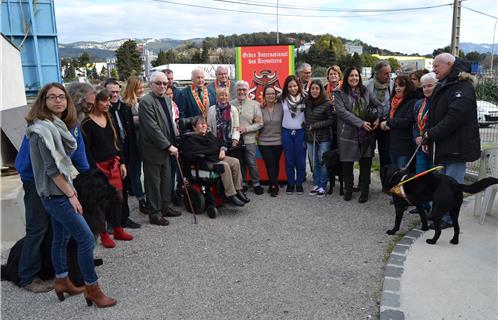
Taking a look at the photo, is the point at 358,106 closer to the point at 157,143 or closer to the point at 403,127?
the point at 403,127

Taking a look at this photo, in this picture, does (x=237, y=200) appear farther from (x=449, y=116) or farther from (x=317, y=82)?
(x=449, y=116)

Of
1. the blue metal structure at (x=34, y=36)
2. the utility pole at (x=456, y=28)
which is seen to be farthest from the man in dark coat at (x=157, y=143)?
the utility pole at (x=456, y=28)

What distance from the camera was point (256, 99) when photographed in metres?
7.20

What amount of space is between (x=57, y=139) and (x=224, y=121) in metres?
3.39

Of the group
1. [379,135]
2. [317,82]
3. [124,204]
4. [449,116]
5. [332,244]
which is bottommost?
[332,244]

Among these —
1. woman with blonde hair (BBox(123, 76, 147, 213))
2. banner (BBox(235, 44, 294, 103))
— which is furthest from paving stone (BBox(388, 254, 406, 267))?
banner (BBox(235, 44, 294, 103))

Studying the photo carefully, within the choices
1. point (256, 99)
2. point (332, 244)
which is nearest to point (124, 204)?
point (332, 244)

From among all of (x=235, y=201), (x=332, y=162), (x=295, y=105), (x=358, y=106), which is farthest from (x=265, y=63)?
(x=235, y=201)

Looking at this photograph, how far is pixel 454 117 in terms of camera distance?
450 cm

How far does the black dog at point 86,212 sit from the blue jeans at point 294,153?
345 cm

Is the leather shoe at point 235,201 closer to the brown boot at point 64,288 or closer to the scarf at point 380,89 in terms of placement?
the brown boot at point 64,288

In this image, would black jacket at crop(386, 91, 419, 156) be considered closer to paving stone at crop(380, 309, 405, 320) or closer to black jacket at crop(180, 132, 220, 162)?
black jacket at crop(180, 132, 220, 162)

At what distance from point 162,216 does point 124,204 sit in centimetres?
57

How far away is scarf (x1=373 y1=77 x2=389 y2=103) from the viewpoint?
6.13 meters
